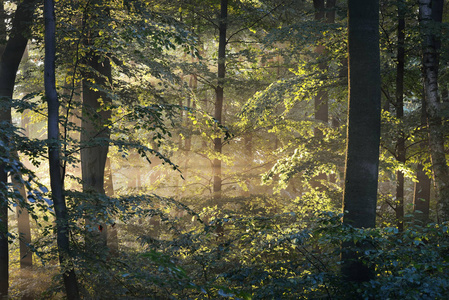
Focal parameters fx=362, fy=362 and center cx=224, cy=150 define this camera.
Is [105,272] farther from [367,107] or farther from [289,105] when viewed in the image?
[289,105]

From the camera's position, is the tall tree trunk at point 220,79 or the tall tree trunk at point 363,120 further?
the tall tree trunk at point 220,79

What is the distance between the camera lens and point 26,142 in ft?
15.5

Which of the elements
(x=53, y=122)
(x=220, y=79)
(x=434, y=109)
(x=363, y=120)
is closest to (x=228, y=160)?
(x=220, y=79)

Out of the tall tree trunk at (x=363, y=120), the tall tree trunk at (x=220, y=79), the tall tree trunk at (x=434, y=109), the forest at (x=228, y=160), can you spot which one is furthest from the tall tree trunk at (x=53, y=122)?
the tall tree trunk at (x=434, y=109)

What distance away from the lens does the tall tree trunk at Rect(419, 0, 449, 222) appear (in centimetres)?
706

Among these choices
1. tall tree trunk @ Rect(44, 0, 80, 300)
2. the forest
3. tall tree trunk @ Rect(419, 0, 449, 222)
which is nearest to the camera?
the forest

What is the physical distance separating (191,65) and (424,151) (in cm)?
729

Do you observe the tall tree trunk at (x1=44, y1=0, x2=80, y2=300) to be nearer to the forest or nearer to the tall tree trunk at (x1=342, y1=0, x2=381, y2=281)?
the forest

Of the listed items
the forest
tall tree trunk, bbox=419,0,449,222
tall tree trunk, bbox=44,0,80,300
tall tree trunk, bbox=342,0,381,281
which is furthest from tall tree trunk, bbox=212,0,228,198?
tall tree trunk, bbox=342,0,381,281

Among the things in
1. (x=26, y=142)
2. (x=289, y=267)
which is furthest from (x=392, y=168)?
(x=26, y=142)

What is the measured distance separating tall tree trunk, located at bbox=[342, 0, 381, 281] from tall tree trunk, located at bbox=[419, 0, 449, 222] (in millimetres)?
2778

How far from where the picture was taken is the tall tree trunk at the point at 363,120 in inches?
201

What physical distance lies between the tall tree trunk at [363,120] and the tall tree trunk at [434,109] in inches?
109

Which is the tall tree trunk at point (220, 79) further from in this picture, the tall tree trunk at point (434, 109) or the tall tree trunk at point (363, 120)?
the tall tree trunk at point (363, 120)
